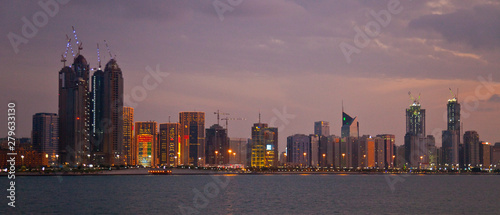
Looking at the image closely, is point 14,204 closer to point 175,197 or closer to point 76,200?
point 76,200

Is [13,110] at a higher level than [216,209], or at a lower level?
higher

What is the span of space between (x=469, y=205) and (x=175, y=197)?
51061mm

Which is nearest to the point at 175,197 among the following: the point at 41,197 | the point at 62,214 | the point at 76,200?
the point at 76,200

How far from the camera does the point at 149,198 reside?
105 m

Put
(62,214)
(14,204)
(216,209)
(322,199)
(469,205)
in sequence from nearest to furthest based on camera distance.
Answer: (62,214)
(216,209)
(14,204)
(469,205)
(322,199)

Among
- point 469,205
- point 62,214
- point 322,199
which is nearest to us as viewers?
point 62,214

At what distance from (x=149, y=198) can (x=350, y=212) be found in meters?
38.8

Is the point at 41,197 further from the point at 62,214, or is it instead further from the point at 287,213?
the point at 287,213

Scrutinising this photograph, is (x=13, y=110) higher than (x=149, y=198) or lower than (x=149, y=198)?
higher

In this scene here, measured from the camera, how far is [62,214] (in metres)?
78.7

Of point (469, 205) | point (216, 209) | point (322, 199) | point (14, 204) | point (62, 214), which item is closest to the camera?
point (62, 214)

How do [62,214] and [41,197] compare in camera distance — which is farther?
[41,197]

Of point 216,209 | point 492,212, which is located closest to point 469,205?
point 492,212

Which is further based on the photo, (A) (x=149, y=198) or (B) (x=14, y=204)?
(A) (x=149, y=198)
